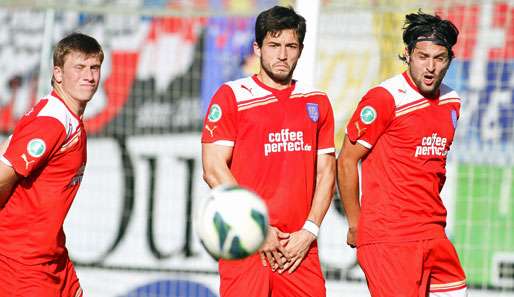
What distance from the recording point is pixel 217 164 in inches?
235


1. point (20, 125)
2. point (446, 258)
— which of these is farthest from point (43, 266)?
point (446, 258)

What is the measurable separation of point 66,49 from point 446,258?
8.62 feet

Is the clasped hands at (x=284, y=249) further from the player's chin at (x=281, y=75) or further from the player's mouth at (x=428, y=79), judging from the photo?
the player's mouth at (x=428, y=79)

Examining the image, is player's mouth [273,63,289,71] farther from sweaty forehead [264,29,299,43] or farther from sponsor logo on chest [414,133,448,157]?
sponsor logo on chest [414,133,448,157]

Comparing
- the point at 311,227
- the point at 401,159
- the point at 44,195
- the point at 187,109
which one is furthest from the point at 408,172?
the point at 187,109

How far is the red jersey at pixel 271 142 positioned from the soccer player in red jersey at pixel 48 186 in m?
0.79

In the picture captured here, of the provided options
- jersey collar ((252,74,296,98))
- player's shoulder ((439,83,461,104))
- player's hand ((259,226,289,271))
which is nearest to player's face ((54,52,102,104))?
jersey collar ((252,74,296,98))

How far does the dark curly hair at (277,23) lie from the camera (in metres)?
5.97

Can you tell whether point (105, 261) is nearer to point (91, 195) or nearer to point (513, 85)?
point (91, 195)

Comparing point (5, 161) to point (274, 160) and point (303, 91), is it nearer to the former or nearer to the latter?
point (274, 160)

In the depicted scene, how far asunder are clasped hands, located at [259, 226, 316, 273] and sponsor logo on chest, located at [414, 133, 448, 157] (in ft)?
2.85

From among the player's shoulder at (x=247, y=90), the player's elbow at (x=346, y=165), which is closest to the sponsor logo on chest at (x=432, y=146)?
the player's elbow at (x=346, y=165)

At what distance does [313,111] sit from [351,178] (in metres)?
0.52

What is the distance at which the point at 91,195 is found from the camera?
12344 millimetres
